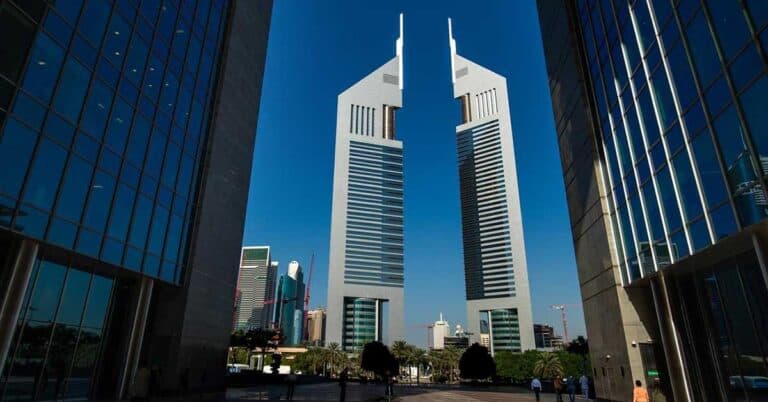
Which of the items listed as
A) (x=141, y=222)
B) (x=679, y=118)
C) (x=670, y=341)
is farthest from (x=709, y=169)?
(x=141, y=222)

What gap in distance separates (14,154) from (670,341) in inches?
1171

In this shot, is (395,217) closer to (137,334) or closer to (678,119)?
(137,334)

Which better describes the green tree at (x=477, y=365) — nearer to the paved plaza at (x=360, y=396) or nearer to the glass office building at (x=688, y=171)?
the paved plaza at (x=360, y=396)

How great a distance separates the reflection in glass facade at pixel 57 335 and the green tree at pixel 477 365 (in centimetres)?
6171

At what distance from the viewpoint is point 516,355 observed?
105m

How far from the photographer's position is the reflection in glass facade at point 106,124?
15484 mm

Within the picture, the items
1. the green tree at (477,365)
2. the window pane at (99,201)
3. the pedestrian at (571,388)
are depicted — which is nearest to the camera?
the window pane at (99,201)

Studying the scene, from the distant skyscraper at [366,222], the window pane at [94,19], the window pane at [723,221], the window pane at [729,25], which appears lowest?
the window pane at [723,221]

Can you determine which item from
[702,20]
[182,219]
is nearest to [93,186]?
[182,219]

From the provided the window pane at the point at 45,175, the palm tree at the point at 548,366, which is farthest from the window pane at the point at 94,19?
the palm tree at the point at 548,366

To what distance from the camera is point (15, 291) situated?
16.7 metres

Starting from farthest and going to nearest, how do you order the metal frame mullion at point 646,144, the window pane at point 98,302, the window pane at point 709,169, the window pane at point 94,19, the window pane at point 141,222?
1. the window pane at point 141,222
2. the window pane at point 98,302
3. the metal frame mullion at point 646,144
4. the window pane at point 94,19
5. the window pane at point 709,169

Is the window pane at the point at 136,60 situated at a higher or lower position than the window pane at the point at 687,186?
higher

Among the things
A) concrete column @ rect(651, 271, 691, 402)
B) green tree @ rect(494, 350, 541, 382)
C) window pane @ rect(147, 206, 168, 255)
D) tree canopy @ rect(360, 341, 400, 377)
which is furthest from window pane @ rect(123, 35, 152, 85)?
green tree @ rect(494, 350, 541, 382)
